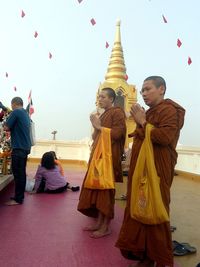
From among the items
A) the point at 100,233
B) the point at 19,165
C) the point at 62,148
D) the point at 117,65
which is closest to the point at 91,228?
the point at 100,233

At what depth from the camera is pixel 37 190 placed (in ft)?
18.5

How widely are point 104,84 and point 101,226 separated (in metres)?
15.9

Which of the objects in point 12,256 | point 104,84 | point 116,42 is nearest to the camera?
point 12,256

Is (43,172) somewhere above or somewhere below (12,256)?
above

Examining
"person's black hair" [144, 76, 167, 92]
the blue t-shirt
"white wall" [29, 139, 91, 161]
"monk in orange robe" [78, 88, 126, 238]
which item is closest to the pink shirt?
the blue t-shirt

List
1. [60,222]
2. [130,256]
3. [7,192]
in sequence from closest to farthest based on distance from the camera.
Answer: [130,256], [60,222], [7,192]

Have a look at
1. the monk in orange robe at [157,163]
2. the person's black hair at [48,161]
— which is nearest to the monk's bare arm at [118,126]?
the monk in orange robe at [157,163]

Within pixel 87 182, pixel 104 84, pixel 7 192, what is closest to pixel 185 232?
pixel 87 182

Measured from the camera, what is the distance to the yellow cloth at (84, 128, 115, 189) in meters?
3.28

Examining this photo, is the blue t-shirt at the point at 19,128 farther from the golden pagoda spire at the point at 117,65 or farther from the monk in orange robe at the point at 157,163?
the golden pagoda spire at the point at 117,65

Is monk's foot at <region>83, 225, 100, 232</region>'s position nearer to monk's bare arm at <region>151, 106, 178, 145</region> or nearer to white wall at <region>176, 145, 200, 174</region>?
monk's bare arm at <region>151, 106, 178, 145</region>

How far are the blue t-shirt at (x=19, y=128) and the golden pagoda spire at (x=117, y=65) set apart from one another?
1571cm

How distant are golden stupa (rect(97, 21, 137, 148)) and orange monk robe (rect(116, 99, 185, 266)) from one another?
15.1 m

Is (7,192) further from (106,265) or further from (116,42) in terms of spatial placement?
(116,42)
